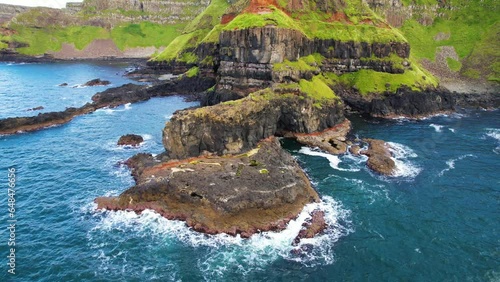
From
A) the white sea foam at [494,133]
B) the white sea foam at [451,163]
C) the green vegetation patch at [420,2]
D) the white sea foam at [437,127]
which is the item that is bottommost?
the white sea foam at [451,163]

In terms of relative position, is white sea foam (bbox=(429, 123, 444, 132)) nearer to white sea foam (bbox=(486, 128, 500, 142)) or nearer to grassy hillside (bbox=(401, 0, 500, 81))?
white sea foam (bbox=(486, 128, 500, 142))

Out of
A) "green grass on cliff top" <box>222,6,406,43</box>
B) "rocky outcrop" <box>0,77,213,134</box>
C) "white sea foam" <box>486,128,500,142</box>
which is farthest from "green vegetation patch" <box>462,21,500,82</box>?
"rocky outcrop" <box>0,77,213,134</box>

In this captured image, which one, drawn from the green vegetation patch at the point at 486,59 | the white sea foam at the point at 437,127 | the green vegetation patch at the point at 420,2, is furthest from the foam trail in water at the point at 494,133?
the green vegetation patch at the point at 420,2

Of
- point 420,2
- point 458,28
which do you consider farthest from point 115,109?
point 420,2

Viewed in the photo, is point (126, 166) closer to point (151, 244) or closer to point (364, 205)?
point (151, 244)

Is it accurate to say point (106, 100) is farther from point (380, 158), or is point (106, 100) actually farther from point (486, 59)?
point (486, 59)

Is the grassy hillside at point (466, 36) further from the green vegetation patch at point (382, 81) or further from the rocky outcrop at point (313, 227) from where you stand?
the rocky outcrop at point (313, 227)
